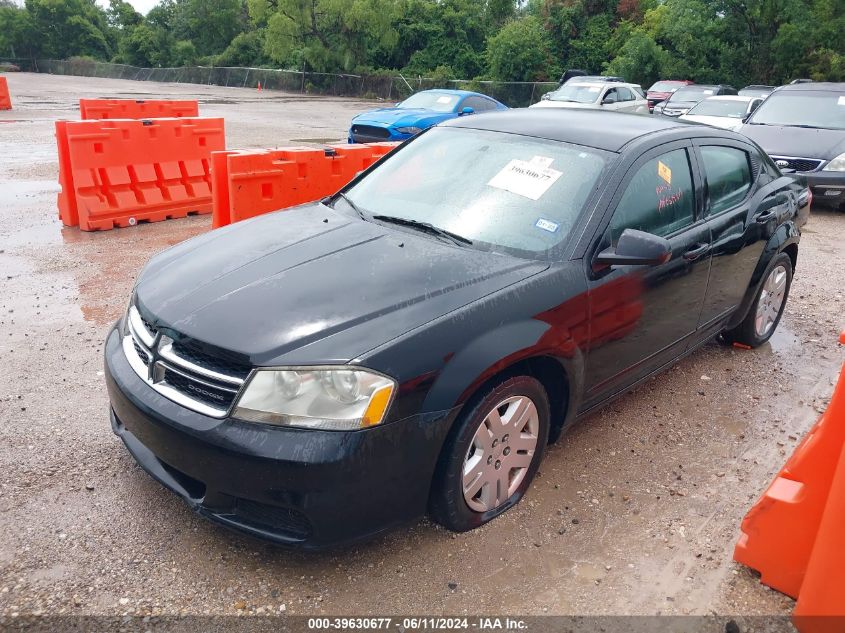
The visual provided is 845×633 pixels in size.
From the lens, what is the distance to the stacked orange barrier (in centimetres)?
237

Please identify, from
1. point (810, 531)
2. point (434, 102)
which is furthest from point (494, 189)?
point (434, 102)

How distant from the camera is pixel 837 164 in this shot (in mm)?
9781

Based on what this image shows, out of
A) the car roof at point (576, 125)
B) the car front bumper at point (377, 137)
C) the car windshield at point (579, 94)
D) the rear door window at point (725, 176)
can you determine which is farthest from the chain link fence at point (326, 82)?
the car roof at point (576, 125)

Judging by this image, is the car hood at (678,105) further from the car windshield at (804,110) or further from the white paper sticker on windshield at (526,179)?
the white paper sticker on windshield at (526,179)

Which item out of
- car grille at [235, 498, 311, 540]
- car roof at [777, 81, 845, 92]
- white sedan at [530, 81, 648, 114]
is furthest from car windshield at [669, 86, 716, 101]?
car grille at [235, 498, 311, 540]

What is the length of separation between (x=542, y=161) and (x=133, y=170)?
610 cm

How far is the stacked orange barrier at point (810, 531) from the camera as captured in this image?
237cm

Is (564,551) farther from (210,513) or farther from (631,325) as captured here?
(210,513)

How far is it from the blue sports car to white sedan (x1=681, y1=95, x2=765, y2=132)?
4344mm

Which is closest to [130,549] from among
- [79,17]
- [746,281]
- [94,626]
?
[94,626]

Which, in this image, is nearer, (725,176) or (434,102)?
(725,176)

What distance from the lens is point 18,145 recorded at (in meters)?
14.1

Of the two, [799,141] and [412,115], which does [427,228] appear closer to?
[799,141]

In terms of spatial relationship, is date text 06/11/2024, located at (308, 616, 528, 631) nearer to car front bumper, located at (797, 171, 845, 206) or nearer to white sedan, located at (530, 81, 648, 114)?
car front bumper, located at (797, 171, 845, 206)
